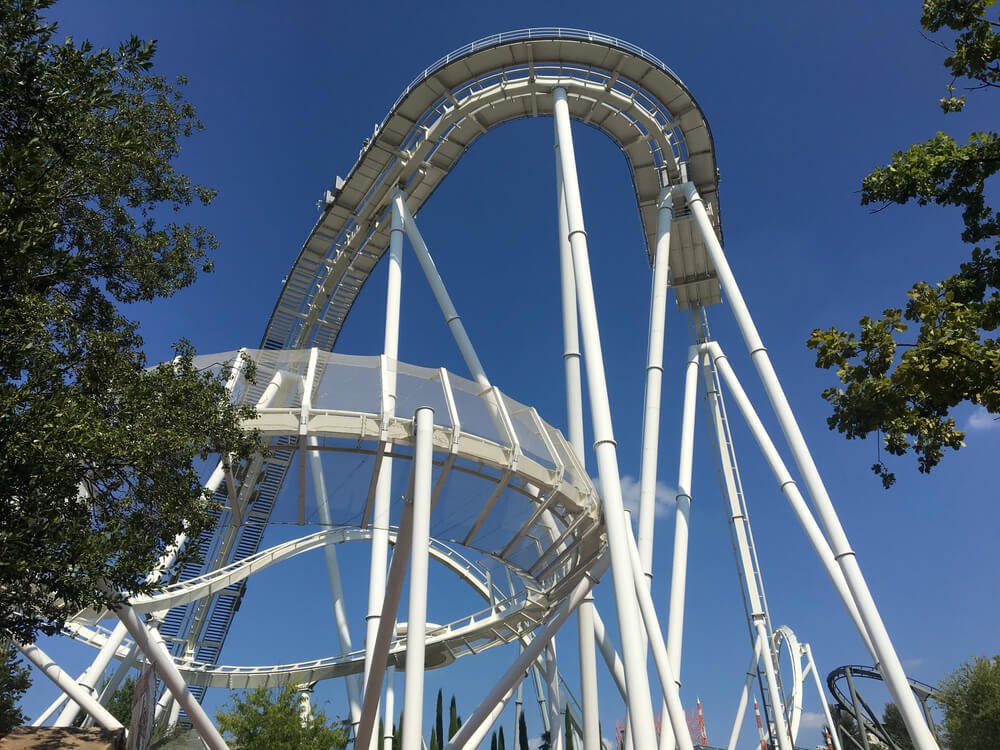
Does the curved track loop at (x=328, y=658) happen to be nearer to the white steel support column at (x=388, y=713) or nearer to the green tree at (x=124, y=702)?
the white steel support column at (x=388, y=713)

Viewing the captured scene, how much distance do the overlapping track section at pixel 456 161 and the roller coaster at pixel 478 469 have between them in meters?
0.07

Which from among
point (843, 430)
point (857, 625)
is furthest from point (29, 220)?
point (857, 625)

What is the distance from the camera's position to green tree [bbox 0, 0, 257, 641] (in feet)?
21.3

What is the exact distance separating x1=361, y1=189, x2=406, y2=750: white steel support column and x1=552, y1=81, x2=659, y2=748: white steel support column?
152 inches

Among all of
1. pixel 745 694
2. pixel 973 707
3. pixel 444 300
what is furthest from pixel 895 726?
pixel 444 300

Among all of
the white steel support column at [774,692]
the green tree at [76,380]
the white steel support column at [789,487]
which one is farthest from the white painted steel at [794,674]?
the green tree at [76,380]

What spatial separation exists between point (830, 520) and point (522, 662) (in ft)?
20.3

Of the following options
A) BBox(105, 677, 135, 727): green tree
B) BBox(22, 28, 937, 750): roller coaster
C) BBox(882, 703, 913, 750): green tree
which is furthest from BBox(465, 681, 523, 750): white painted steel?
BBox(882, 703, 913, 750): green tree

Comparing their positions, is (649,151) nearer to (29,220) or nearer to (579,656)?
(579,656)

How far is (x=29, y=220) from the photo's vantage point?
21.2 feet

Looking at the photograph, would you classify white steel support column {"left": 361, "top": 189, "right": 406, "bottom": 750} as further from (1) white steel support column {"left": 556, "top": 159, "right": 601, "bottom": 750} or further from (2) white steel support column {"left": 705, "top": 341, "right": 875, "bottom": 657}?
(2) white steel support column {"left": 705, "top": 341, "right": 875, "bottom": 657}

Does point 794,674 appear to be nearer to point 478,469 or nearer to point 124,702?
point 478,469

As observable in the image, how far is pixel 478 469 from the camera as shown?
11.6 m

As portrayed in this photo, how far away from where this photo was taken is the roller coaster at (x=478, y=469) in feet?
37.1
